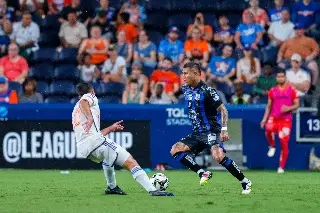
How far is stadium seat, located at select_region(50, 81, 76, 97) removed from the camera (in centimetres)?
2278

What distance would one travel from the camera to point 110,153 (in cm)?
1258

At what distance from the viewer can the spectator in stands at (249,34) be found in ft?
74.2

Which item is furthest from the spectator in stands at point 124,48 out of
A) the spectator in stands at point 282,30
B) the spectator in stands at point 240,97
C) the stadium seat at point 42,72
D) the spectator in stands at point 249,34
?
the spectator in stands at point 282,30

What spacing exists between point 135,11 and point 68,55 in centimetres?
204

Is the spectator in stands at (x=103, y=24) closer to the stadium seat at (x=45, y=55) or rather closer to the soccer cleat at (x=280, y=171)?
the stadium seat at (x=45, y=55)

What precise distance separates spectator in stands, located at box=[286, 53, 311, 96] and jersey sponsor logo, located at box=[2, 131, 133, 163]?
12.8 feet

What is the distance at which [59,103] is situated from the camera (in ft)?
68.3

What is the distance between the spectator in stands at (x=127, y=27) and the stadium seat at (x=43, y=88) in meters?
2.36

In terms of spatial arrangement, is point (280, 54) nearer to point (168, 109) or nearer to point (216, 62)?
point (216, 62)

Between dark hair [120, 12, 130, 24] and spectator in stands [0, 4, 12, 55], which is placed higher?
dark hair [120, 12, 130, 24]

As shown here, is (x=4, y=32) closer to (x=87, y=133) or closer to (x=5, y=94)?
(x=5, y=94)

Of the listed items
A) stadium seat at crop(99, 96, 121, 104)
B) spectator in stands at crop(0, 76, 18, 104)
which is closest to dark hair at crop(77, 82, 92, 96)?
spectator in stands at crop(0, 76, 18, 104)

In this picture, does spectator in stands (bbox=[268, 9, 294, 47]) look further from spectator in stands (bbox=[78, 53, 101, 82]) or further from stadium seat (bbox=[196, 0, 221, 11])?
spectator in stands (bbox=[78, 53, 101, 82])

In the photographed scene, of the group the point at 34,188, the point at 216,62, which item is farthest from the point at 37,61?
the point at 34,188
